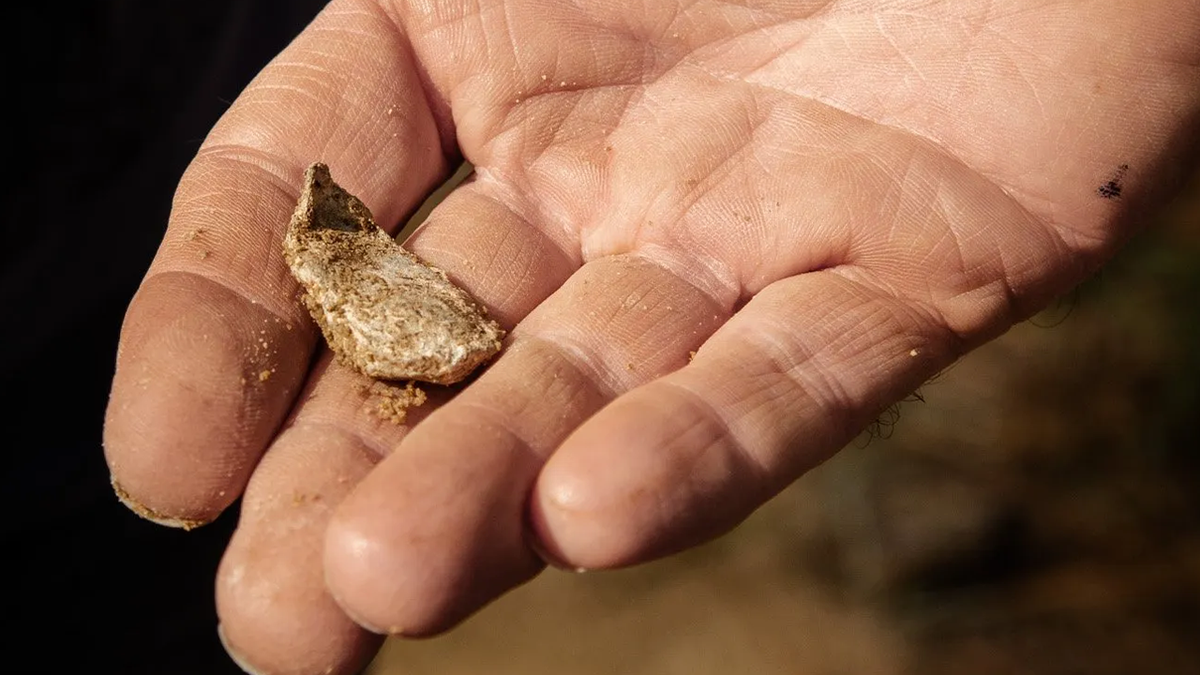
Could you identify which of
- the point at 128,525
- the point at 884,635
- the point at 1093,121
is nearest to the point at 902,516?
the point at 884,635

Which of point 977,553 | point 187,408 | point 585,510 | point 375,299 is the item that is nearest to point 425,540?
point 585,510

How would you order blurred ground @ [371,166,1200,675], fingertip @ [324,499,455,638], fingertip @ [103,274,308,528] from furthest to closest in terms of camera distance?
blurred ground @ [371,166,1200,675] < fingertip @ [103,274,308,528] < fingertip @ [324,499,455,638]

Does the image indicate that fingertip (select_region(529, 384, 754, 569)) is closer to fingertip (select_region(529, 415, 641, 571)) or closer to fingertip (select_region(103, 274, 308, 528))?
fingertip (select_region(529, 415, 641, 571))

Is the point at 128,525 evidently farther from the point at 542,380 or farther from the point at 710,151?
the point at 710,151

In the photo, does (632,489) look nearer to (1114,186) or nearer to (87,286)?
(1114,186)

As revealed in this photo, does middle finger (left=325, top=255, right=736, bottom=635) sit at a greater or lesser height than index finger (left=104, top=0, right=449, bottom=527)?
lesser

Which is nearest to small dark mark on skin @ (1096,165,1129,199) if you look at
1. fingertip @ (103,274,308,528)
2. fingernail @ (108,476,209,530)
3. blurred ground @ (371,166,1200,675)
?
blurred ground @ (371,166,1200,675)
